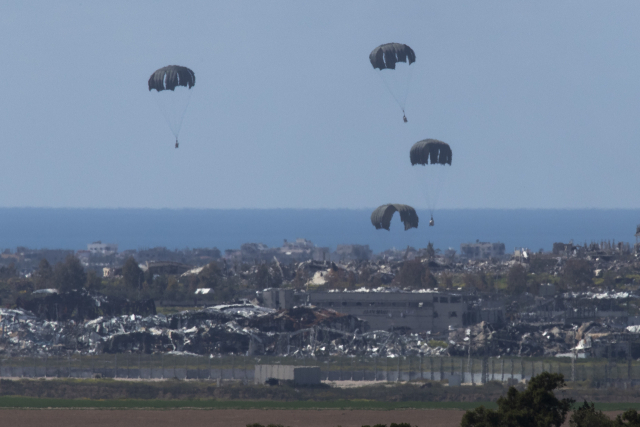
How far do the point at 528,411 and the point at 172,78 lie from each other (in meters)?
57.2

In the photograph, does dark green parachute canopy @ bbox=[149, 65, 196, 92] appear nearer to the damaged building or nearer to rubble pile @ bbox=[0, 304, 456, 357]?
rubble pile @ bbox=[0, 304, 456, 357]

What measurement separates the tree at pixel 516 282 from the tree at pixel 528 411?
316 feet

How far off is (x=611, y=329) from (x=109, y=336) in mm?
39430

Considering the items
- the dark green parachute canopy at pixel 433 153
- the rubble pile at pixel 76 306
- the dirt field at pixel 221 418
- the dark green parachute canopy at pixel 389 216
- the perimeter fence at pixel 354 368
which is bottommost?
the dirt field at pixel 221 418

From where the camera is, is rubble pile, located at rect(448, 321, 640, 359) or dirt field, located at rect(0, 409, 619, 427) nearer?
dirt field, located at rect(0, 409, 619, 427)

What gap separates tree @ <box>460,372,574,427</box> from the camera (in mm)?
34281

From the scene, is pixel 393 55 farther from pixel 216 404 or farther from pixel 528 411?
pixel 528 411

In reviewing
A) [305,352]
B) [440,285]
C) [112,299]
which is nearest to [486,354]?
[305,352]

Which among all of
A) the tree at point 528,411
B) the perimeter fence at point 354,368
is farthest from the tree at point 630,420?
the perimeter fence at point 354,368

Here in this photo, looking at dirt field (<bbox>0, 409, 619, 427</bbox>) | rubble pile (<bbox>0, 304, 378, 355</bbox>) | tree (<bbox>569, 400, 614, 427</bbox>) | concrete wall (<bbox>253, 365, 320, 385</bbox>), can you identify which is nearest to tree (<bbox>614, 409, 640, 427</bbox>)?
tree (<bbox>569, 400, 614, 427</bbox>)

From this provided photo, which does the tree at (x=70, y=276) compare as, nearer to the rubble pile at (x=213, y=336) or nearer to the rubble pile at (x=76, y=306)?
the rubble pile at (x=76, y=306)

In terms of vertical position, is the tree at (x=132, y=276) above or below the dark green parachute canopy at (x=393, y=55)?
below

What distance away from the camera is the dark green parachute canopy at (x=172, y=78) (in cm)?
8594

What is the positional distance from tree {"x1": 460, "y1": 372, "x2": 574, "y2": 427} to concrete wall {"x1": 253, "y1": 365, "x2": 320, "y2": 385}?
1127 inches
